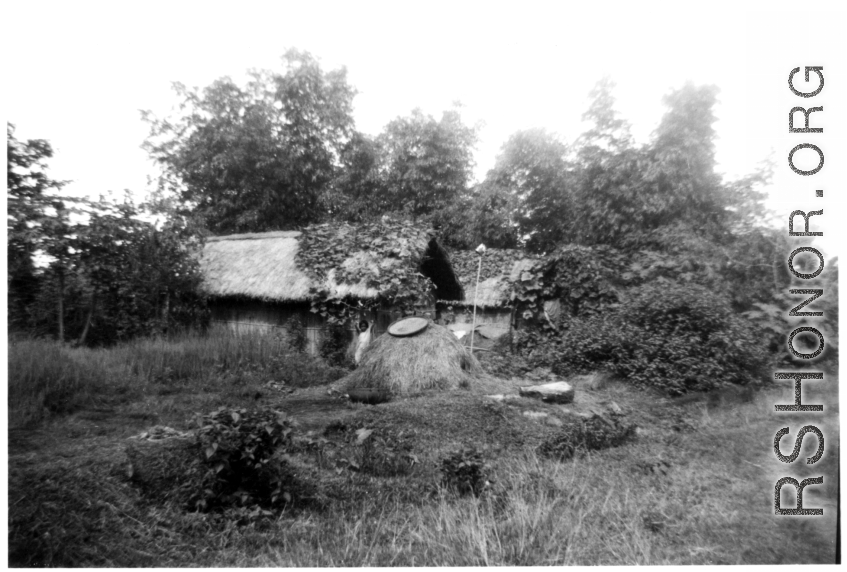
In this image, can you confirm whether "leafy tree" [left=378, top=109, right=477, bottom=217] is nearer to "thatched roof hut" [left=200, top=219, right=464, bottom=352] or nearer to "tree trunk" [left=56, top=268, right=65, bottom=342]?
"thatched roof hut" [left=200, top=219, right=464, bottom=352]

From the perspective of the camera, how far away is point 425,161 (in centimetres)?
1256

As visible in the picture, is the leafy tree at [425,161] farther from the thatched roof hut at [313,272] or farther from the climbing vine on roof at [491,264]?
the thatched roof hut at [313,272]

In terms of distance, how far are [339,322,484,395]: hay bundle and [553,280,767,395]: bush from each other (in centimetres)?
241

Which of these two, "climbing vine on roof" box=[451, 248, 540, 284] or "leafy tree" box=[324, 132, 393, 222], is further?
"leafy tree" box=[324, 132, 393, 222]

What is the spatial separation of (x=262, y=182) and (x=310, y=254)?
5.21 metres

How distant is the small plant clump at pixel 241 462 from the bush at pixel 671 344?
5791 mm

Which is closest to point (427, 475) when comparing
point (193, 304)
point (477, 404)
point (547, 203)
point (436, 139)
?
point (477, 404)

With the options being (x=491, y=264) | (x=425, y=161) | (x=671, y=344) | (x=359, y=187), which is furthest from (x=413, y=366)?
(x=359, y=187)

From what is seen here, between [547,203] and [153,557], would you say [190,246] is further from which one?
[547,203]

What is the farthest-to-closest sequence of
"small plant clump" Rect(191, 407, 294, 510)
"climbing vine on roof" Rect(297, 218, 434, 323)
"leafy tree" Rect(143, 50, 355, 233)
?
"leafy tree" Rect(143, 50, 355, 233)
"climbing vine on roof" Rect(297, 218, 434, 323)
"small plant clump" Rect(191, 407, 294, 510)

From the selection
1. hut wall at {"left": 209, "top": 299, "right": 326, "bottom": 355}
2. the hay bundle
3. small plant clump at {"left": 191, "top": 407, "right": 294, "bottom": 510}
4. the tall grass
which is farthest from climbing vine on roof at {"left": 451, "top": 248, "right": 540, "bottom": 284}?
small plant clump at {"left": 191, "top": 407, "right": 294, "bottom": 510}

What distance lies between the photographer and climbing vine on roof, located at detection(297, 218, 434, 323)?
26.7ft

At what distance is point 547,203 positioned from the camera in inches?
559

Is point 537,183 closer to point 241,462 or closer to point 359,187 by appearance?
point 359,187
